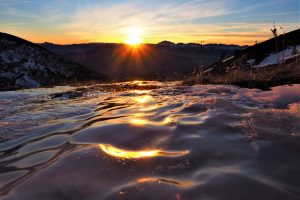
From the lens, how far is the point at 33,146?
256 cm

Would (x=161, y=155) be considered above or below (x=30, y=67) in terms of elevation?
below

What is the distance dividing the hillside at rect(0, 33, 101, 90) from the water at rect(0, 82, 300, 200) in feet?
54.6

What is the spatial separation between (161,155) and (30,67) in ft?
70.0

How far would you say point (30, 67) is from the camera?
21703 millimetres

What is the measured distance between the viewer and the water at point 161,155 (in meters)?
1.53

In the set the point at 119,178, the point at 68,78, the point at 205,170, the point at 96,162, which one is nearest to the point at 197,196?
the point at 205,170

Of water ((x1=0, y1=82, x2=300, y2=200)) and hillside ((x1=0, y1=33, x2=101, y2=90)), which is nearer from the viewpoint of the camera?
water ((x1=0, y1=82, x2=300, y2=200))

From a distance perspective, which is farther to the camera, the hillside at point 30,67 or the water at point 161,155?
the hillside at point 30,67

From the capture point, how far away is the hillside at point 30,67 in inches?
785

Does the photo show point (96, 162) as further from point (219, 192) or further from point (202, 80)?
point (202, 80)

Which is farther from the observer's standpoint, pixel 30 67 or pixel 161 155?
pixel 30 67

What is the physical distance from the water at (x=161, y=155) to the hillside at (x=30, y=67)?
1665 cm

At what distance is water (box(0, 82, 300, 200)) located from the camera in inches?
60.2

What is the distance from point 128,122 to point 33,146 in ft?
2.85
